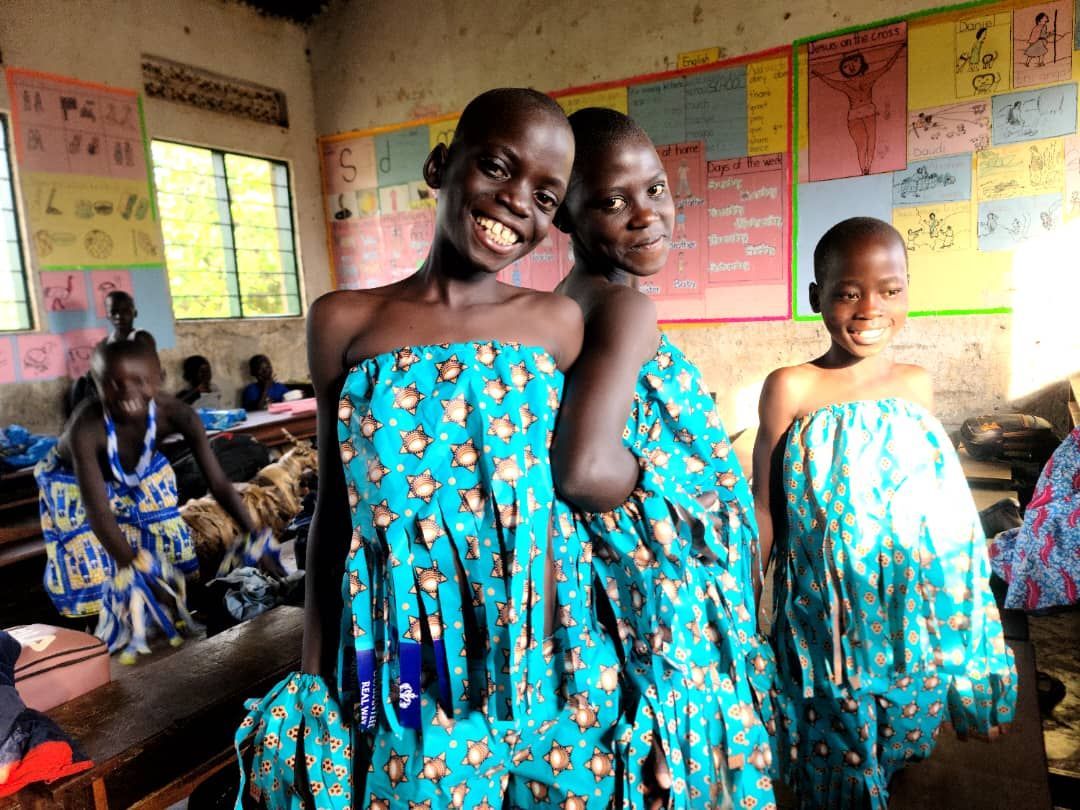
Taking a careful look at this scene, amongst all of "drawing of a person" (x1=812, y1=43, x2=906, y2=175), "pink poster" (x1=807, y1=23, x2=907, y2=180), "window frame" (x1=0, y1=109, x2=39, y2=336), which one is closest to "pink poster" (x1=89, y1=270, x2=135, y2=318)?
"window frame" (x1=0, y1=109, x2=39, y2=336)

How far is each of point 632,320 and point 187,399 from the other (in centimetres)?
606

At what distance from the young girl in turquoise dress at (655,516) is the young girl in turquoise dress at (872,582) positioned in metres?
0.29

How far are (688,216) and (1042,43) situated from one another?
2.31 metres

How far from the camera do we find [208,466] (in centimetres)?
280

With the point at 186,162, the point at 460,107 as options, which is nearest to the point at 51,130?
the point at 186,162

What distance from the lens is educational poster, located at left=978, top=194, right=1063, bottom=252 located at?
4.42 m

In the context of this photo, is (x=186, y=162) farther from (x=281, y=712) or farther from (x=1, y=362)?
(x=281, y=712)

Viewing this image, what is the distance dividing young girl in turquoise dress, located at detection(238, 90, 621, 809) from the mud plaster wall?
186 inches

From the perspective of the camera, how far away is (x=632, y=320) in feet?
2.94

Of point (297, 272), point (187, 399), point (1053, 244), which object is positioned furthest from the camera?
point (297, 272)

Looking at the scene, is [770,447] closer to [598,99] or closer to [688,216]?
[688,216]

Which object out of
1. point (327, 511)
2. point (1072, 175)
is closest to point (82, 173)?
point (327, 511)

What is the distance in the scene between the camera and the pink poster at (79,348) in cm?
551

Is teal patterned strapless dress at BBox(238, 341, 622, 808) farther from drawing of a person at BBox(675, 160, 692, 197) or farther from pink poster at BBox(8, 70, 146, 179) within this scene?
pink poster at BBox(8, 70, 146, 179)
